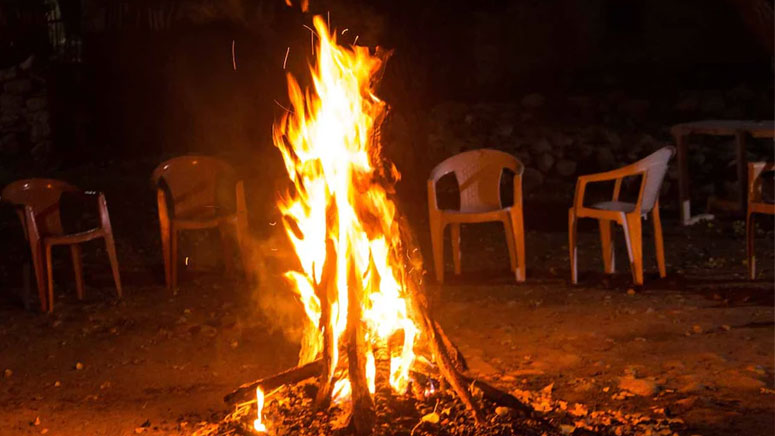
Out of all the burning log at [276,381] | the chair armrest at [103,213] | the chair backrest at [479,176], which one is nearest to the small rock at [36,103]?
the chair armrest at [103,213]

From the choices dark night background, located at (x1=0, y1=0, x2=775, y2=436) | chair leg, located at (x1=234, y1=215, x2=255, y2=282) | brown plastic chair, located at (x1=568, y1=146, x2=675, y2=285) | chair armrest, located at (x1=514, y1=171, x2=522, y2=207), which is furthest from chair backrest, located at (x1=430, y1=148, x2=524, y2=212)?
chair leg, located at (x1=234, y1=215, x2=255, y2=282)

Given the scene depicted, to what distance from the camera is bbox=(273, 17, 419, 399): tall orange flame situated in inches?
196

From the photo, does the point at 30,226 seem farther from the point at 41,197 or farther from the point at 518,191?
the point at 518,191

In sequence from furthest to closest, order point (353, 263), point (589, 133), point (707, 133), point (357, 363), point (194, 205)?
point (589, 133)
point (707, 133)
point (194, 205)
point (353, 263)
point (357, 363)

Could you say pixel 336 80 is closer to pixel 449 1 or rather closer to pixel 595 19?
pixel 449 1

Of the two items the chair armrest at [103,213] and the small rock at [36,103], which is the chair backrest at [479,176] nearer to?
the chair armrest at [103,213]

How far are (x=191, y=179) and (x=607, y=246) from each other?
384 centimetres

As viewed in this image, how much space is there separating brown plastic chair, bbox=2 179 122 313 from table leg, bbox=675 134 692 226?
6.19 meters

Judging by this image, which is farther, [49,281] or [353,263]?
[49,281]

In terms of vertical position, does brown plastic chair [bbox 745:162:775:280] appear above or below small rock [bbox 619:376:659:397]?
above

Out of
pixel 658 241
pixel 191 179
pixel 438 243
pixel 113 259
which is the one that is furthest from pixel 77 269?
pixel 658 241

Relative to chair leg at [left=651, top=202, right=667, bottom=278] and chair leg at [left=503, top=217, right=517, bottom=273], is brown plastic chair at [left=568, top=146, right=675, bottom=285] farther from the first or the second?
chair leg at [left=503, top=217, right=517, bottom=273]

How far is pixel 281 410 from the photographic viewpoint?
16.2 ft

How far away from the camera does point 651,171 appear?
754 cm
